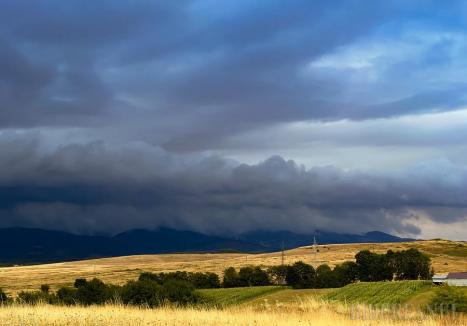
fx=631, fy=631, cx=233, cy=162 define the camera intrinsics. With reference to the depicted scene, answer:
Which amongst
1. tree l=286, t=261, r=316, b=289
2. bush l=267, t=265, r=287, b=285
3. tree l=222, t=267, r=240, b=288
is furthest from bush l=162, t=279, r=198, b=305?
bush l=267, t=265, r=287, b=285

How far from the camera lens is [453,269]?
155875mm

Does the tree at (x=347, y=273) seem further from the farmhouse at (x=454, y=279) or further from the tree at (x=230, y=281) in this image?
the farmhouse at (x=454, y=279)

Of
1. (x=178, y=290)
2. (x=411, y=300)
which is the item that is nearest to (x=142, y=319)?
(x=178, y=290)

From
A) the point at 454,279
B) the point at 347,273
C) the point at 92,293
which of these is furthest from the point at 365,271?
the point at 92,293

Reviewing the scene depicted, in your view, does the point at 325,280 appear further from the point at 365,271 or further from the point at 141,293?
the point at 141,293

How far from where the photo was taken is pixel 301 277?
112 meters

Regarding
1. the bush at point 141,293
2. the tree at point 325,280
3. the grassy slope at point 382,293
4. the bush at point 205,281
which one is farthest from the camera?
the bush at point 205,281

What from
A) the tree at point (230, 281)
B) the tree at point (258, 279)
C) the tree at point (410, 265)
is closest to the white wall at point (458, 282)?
the tree at point (410, 265)

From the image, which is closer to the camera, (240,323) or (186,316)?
(240,323)

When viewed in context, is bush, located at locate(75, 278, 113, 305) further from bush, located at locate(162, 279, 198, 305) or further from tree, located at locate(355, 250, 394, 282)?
tree, located at locate(355, 250, 394, 282)

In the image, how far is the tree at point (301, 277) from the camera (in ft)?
360

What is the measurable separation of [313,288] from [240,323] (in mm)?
86289

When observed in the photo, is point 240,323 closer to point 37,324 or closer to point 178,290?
point 37,324

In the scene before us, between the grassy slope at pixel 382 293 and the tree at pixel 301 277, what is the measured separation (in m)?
15.7
